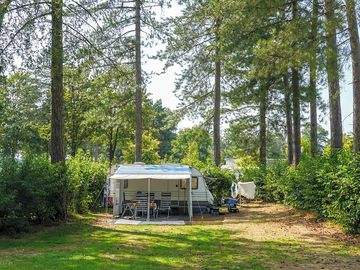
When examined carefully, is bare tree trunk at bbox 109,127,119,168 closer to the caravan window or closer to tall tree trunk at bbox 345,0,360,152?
the caravan window

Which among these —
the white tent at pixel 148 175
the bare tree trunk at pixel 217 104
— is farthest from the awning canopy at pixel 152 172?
A: the bare tree trunk at pixel 217 104

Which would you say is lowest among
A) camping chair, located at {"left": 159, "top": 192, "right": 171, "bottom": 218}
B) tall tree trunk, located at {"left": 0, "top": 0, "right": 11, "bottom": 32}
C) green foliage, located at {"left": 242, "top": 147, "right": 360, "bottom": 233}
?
camping chair, located at {"left": 159, "top": 192, "right": 171, "bottom": 218}

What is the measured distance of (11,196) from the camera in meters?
9.94

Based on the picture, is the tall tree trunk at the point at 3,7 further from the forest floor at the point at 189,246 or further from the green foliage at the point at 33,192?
the forest floor at the point at 189,246

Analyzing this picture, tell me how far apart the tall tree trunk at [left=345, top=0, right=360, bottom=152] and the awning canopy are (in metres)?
5.99

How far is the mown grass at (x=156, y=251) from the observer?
728 centimetres

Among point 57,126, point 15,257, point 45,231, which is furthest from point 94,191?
point 15,257

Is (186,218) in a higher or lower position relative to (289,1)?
lower

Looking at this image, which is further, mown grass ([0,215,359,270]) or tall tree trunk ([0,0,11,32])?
tall tree trunk ([0,0,11,32])

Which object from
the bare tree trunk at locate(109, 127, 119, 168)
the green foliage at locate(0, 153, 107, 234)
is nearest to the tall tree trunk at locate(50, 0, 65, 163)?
the green foliage at locate(0, 153, 107, 234)

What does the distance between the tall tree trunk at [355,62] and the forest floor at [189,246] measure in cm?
261

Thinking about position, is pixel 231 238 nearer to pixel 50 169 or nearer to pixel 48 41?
pixel 50 169

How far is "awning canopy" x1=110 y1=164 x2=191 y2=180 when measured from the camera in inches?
588

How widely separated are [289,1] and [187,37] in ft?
33.4
